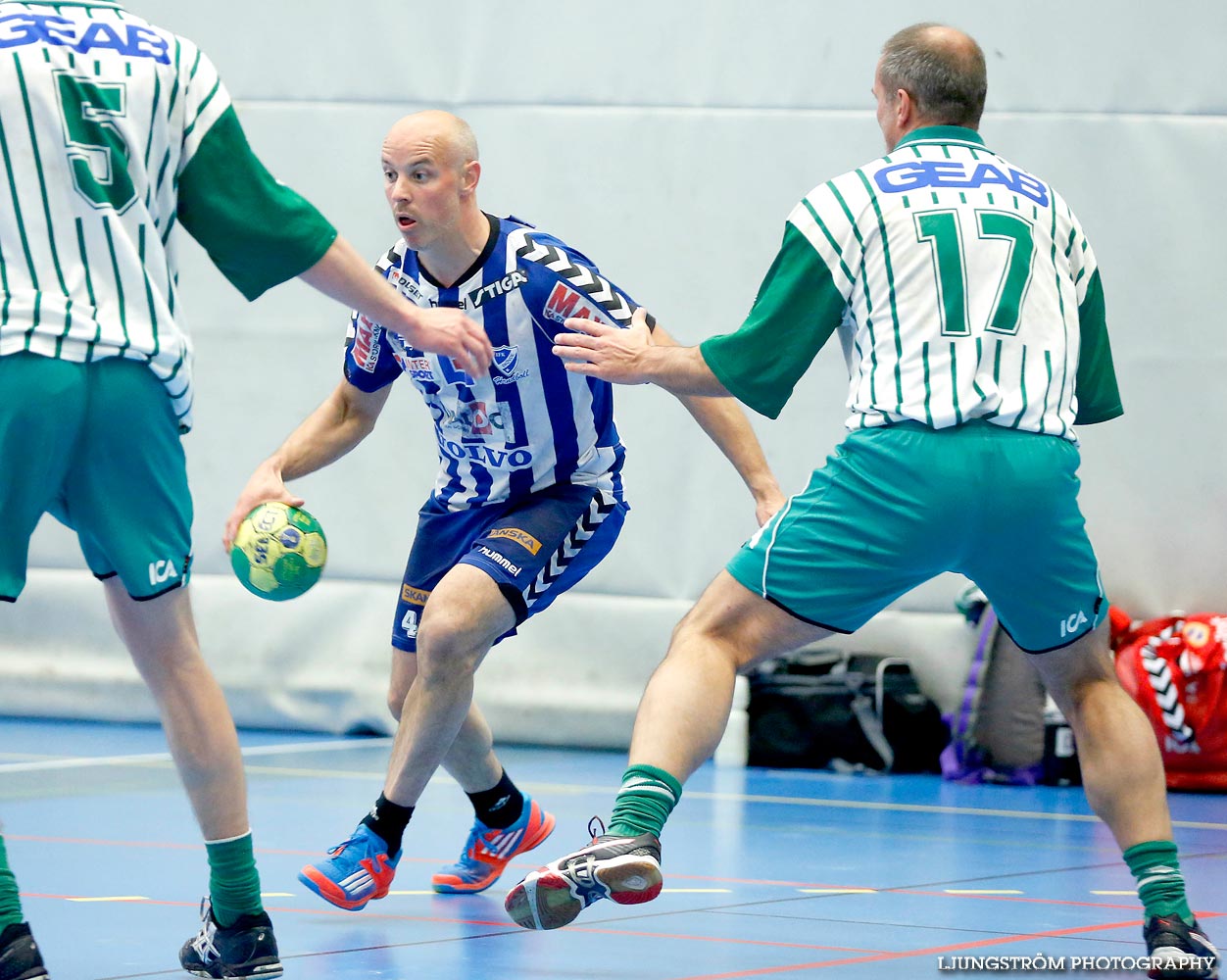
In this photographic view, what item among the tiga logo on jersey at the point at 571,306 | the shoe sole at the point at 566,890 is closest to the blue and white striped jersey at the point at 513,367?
the tiga logo on jersey at the point at 571,306

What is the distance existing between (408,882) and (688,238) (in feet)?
15.7

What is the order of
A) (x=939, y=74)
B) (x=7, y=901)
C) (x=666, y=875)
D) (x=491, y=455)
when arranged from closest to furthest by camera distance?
(x=7, y=901) → (x=939, y=74) → (x=491, y=455) → (x=666, y=875)

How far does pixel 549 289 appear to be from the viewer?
541 centimetres

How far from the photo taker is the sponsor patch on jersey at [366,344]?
18.0ft

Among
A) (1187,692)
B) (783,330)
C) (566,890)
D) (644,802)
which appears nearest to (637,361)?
(783,330)

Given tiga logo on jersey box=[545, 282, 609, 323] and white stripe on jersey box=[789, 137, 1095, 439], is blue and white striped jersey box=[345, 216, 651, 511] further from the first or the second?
white stripe on jersey box=[789, 137, 1095, 439]

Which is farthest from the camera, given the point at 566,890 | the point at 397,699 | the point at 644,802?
the point at 397,699

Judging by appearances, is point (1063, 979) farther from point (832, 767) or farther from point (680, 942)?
point (832, 767)

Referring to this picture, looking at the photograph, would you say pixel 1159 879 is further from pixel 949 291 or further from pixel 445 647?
pixel 445 647

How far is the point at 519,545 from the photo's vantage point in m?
5.24

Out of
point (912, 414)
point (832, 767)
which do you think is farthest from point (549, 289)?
point (832, 767)

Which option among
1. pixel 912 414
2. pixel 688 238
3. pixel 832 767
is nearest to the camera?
pixel 912 414

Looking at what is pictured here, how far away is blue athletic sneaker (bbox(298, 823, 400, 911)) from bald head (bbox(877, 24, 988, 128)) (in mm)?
2279

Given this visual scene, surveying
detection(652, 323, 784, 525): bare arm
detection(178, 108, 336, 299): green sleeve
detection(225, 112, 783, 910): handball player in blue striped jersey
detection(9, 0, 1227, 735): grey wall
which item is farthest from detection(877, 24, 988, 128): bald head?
detection(9, 0, 1227, 735): grey wall
